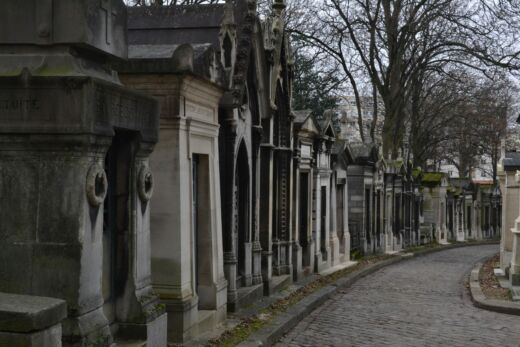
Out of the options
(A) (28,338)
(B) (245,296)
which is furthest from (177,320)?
(A) (28,338)

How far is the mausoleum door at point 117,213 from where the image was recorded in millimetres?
5762

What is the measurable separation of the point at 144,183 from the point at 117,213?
328 millimetres

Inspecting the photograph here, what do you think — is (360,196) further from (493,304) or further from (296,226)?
(493,304)

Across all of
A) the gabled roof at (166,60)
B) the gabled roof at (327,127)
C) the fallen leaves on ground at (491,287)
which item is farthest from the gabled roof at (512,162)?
the gabled roof at (166,60)

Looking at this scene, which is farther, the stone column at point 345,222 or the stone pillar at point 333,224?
the stone column at point 345,222

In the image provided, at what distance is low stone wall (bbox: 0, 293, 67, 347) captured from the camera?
354 centimetres

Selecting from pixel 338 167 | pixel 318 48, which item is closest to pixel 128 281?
pixel 338 167

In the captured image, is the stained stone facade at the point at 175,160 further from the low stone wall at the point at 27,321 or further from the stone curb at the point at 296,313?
the low stone wall at the point at 27,321

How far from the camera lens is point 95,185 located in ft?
15.7

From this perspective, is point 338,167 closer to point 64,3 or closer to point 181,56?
point 181,56

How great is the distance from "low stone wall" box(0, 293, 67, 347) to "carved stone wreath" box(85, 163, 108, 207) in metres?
1.07

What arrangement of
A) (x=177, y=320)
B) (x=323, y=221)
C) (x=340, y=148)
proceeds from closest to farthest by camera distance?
(x=177, y=320) < (x=323, y=221) < (x=340, y=148)

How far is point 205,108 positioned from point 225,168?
1.50m

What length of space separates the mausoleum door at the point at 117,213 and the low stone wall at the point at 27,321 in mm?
1975
